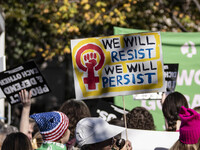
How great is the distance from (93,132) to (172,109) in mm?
1420

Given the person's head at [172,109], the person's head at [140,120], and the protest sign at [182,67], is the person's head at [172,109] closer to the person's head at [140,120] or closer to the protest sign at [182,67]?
the person's head at [140,120]

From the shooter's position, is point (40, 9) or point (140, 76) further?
point (40, 9)

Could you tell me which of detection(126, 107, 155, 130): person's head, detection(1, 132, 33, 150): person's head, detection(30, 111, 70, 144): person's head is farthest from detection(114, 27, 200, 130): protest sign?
detection(1, 132, 33, 150): person's head

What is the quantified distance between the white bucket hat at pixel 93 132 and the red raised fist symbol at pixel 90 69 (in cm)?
123

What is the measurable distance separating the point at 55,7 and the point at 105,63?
6311mm

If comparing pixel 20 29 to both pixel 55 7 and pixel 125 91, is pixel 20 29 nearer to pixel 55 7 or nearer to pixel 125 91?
pixel 55 7

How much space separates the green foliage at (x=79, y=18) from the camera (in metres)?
10.8

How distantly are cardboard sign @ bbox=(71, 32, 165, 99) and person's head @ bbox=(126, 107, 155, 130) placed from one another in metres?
0.33

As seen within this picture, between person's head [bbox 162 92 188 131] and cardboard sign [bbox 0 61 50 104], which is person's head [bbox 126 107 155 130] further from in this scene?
cardboard sign [bbox 0 61 50 104]

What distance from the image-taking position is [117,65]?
501 cm

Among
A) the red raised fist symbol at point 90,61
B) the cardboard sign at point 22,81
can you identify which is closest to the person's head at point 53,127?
the red raised fist symbol at point 90,61

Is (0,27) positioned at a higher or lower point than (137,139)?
→ higher

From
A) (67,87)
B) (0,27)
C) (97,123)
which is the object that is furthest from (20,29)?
(97,123)

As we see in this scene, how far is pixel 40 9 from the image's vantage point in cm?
1163
